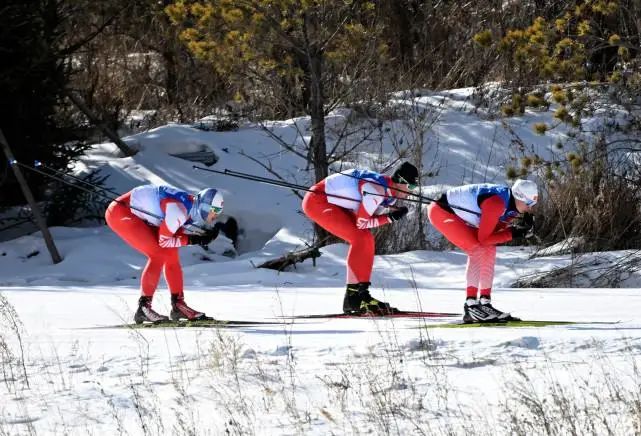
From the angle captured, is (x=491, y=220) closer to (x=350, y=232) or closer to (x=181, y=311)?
(x=350, y=232)

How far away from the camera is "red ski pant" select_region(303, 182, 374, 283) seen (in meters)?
11.0

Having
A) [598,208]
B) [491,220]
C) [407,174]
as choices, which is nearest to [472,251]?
[491,220]

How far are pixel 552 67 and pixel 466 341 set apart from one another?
605 cm

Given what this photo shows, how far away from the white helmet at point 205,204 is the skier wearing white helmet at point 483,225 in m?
1.89

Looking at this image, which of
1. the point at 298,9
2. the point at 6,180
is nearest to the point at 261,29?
the point at 298,9

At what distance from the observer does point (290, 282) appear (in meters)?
15.2

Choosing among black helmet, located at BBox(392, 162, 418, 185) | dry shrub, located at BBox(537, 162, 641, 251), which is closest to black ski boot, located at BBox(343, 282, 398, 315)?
black helmet, located at BBox(392, 162, 418, 185)

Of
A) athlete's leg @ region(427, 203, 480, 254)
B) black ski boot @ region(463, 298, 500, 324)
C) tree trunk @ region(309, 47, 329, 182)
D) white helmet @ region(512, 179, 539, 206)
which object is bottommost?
black ski boot @ region(463, 298, 500, 324)

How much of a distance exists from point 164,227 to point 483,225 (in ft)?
8.87

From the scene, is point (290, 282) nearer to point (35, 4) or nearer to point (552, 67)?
point (552, 67)

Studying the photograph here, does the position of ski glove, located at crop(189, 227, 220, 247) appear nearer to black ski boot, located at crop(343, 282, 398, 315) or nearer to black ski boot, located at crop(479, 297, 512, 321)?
black ski boot, located at crop(343, 282, 398, 315)

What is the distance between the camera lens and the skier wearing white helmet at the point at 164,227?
1056cm

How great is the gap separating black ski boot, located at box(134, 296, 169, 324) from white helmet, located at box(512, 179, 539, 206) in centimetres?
315

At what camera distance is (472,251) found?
9914 millimetres
